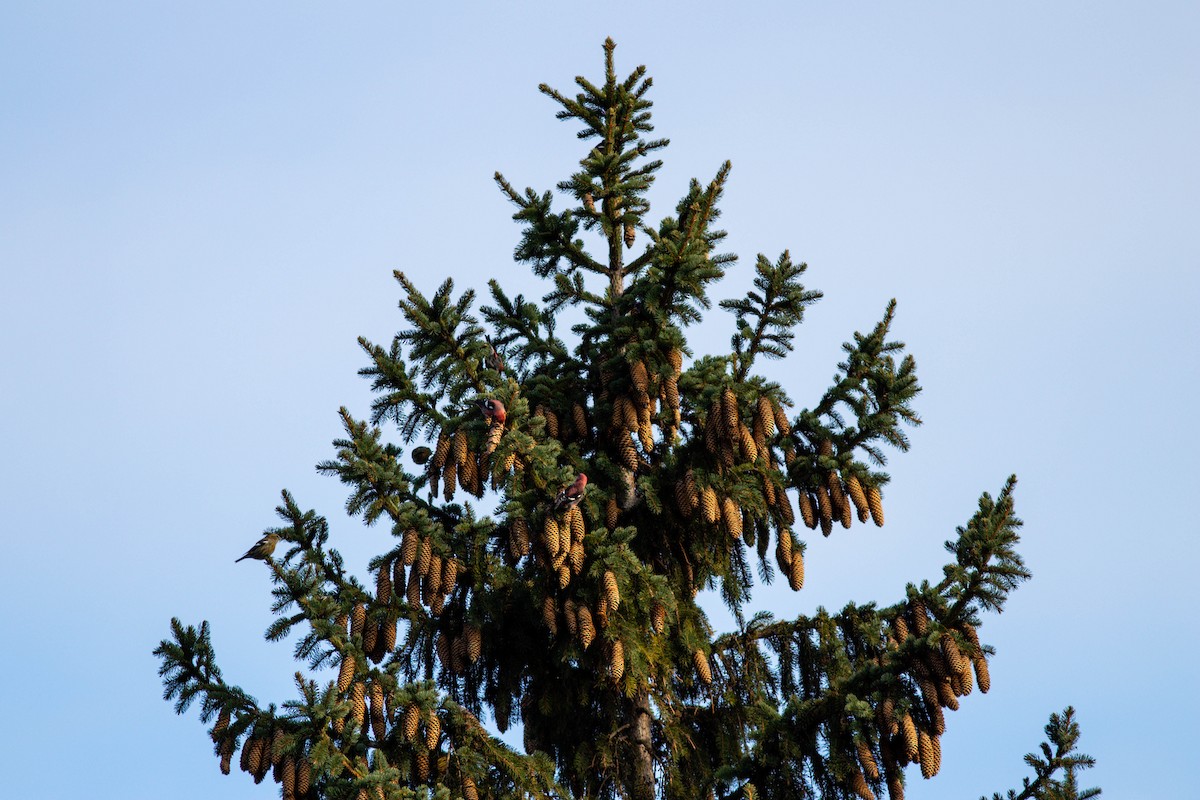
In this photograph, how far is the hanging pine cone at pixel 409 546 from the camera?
934 cm

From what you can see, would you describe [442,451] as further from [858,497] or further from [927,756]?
[927,756]

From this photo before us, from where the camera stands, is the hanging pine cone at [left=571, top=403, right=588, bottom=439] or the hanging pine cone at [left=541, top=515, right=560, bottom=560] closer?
the hanging pine cone at [left=541, top=515, right=560, bottom=560]

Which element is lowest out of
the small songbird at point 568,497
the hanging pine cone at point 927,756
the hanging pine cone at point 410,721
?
the hanging pine cone at point 927,756

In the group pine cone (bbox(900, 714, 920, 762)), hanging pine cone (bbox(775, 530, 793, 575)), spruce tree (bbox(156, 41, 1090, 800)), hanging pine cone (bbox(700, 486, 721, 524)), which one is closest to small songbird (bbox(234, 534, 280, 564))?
spruce tree (bbox(156, 41, 1090, 800))

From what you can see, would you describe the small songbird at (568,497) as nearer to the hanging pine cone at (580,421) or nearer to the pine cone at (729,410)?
the pine cone at (729,410)

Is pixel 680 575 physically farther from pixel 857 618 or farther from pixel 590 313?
pixel 590 313

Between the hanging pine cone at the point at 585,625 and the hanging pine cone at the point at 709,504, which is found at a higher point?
the hanging pine cone at the point at 709,504

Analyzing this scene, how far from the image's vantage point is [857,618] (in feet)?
34.1

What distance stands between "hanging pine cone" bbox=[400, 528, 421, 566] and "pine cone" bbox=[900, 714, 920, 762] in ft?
11.0

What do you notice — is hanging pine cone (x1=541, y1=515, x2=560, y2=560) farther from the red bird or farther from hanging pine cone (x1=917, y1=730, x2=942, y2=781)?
hanging pine cone (x1=917, y1=730, x2=942, y2=781)

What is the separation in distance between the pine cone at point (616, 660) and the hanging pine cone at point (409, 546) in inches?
58.2

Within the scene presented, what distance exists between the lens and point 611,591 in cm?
920

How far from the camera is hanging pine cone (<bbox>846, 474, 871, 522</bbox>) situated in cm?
1019

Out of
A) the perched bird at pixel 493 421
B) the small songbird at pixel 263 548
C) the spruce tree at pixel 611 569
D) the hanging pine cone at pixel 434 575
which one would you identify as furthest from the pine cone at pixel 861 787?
the small songbird at pixel 263 548
